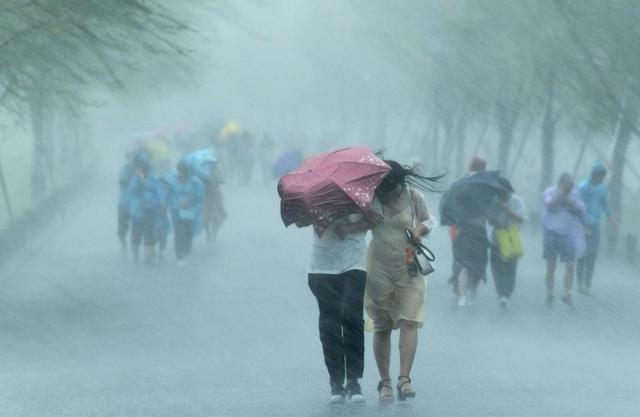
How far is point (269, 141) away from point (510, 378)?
29877mm

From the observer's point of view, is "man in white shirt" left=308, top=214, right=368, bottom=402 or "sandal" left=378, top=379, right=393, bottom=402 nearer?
"man in white shirt" left=308, top=214, right=368, bottom=402

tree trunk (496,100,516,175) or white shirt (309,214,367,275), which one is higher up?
tree trunk (496,100,516,175)

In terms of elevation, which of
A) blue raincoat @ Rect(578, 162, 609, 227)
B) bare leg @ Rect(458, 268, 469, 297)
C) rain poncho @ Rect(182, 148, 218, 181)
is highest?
rain poncho @ Rect(182, 148, 218, 181)

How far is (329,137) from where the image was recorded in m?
48.2

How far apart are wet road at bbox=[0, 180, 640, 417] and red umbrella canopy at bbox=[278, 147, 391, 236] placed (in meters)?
1.22

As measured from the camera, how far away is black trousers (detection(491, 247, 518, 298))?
1397cm

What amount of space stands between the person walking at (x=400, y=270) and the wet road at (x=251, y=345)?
30 cm

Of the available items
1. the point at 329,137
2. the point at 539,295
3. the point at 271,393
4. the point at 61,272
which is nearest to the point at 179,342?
the point at 271,393

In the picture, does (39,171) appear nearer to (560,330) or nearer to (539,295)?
(539,295)

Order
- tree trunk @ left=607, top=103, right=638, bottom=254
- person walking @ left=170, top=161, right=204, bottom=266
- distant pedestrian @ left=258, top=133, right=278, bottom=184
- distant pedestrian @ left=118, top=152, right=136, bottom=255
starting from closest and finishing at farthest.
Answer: person walking @ left=170, top=161, right=204, bottom=266 < distant pedestrian @ left=118, top=152, right=136, bottom=255 < tree trunk @ left=607, top=103, right=638, bottom=254 < distant pedestrian @ left=258, top=133, right=278, bottom=184

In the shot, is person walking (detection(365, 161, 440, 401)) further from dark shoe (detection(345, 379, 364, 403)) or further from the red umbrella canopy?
the red umbrella canopy

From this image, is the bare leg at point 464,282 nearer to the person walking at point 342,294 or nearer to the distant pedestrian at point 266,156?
the person walking at point 342,294

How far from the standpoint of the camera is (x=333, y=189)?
7.82 metres

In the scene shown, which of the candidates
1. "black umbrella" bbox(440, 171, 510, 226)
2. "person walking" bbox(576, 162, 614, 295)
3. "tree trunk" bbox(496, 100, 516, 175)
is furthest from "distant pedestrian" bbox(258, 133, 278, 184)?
"black umbrella" bbox(440, 171, 510, 226)
